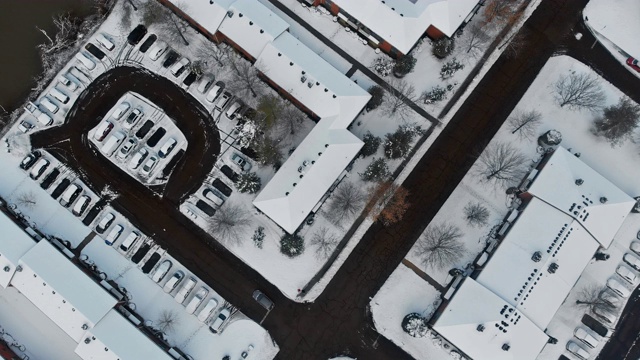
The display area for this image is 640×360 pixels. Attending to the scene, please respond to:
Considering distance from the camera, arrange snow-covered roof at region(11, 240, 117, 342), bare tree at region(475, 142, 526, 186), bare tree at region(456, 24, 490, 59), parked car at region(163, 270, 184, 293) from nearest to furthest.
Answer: snow-covered roof at region(11, 240, 117, 342), parked car at region(163, 270, 184, 293), bare tree at region(475, 142, 526, 186), bare tree at region(456, 24, 490, 59)

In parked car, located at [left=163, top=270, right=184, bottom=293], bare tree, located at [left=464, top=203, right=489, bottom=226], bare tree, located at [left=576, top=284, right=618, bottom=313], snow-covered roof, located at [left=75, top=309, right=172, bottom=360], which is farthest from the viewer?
bare tree, located at [left=464, top=203, right=489, bottom=226]

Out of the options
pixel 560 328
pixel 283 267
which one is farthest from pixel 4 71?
pixel 560 328

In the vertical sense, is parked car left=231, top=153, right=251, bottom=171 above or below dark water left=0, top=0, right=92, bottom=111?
above

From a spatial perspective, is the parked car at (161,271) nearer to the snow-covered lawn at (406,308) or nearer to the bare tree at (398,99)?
the snow-covered lawn at (406,308)

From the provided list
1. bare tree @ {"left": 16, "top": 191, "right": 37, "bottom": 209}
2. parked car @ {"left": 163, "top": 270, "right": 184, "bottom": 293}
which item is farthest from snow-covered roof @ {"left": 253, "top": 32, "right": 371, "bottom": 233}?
bare tree @ {"left": 16, "top": 191, "right": 37, "bottom": 209}

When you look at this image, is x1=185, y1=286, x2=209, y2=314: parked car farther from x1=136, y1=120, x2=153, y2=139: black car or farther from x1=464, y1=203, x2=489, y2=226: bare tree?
x1=464, y1=203, x2=489, y2=226: bare tree

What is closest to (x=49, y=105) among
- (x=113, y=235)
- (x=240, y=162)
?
(x=113, y=235)

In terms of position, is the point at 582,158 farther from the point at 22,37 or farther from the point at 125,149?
the point at 22,37
